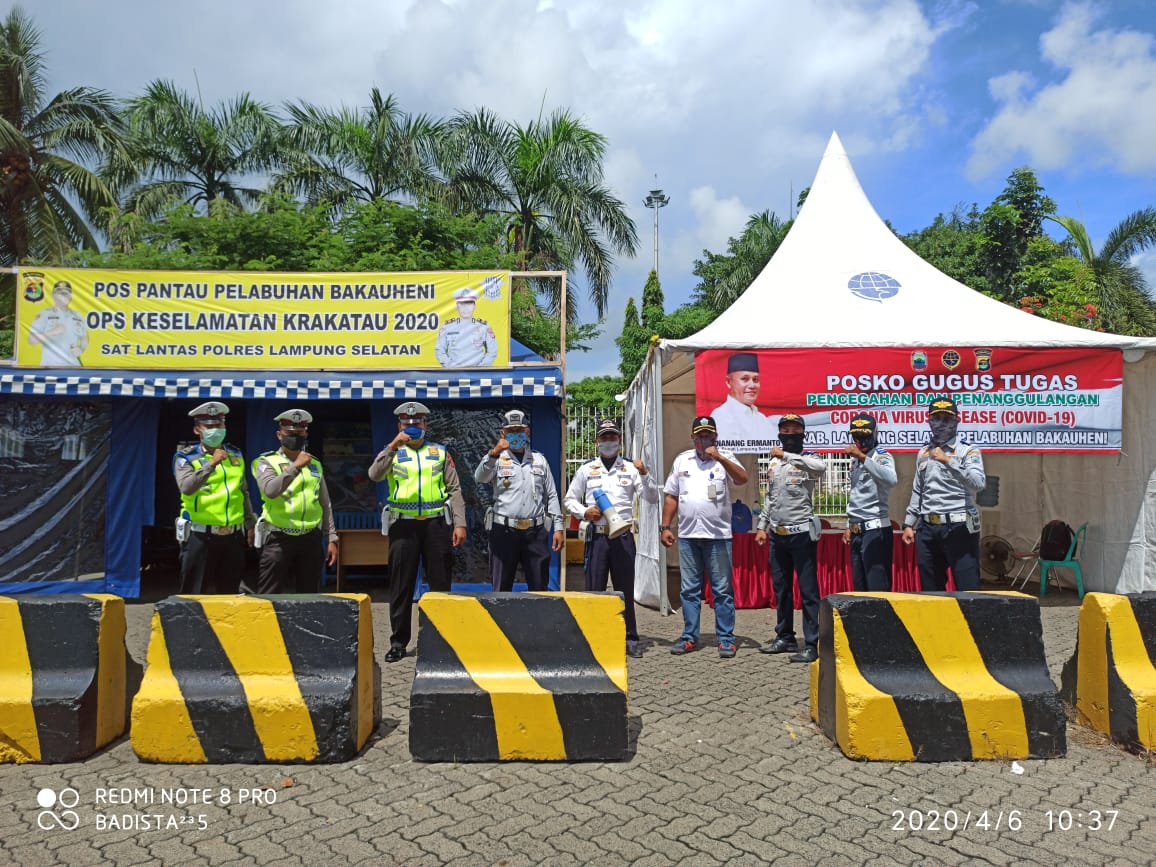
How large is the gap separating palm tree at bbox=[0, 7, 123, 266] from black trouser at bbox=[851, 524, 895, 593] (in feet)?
63.2

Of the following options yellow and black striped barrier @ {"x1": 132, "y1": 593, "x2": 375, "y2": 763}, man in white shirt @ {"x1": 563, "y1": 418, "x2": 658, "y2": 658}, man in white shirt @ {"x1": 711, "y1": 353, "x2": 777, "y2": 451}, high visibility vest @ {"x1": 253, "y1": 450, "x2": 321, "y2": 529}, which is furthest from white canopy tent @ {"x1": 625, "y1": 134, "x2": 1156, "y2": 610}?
yellow and black striped barrier @ {"x1": 132, "y1": 593, "x2": 375, "y2": 763}

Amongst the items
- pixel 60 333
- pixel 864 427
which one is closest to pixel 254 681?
pixel 864 427

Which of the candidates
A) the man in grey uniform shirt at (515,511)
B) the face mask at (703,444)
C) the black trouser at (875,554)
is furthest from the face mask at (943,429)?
the man in grey uniform shirt at (515,511)

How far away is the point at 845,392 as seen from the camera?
7773 millimetres

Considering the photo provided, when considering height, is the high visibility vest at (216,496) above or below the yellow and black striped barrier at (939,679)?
above

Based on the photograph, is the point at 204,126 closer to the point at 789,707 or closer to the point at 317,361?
the point at 317,361

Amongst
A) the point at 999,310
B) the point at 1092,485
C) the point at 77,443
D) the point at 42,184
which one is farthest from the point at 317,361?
the point at 42,184

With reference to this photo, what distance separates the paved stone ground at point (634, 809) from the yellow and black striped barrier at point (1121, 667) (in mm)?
129

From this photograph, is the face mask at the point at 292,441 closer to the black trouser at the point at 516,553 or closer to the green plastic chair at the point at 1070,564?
the black trouser at the point at 516,553

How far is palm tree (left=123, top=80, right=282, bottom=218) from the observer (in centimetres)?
1894

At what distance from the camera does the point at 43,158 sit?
18891 millimetres

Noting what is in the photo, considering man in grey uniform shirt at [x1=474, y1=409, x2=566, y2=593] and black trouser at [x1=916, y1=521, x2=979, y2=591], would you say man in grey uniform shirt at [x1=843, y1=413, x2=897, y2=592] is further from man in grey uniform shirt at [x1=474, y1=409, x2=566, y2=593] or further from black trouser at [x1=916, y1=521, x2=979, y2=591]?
man in grey uniform shirt at [x1=474, y1=409, x2=566, y2=593]

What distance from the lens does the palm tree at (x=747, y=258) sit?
27.9 metres

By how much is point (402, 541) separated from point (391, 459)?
607 mm
